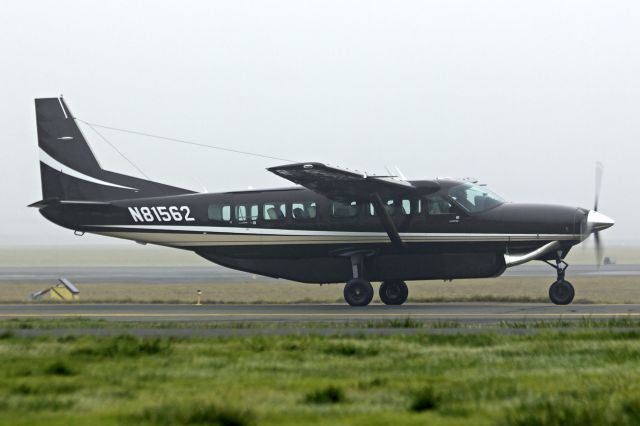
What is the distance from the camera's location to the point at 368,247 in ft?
104

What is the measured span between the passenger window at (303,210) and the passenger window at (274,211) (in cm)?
29

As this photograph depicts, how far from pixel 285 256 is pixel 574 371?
20.1 metres

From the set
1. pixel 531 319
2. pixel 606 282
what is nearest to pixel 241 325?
pixel 531 319

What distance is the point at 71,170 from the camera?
3438cm

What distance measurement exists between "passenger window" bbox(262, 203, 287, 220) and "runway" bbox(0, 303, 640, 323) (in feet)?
10.1

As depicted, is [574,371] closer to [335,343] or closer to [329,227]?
[335,343]

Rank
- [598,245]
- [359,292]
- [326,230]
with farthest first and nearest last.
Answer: [326,230], [598,245], [359,292]

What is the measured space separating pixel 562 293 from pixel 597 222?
2.38m

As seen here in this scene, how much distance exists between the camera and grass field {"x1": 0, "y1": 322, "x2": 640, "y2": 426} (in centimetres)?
968

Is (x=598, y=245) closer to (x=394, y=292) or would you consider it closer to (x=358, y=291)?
(x=394, y=292)

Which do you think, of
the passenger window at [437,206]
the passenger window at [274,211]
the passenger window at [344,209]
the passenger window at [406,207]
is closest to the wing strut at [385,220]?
the passenger window at [406,207]

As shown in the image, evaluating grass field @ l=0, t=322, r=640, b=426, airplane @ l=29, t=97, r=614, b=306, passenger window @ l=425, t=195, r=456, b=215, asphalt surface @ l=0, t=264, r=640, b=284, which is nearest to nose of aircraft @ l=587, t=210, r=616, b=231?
airplane @ l=29, t=97, r=614, b=306

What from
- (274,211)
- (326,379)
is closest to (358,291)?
(274,211)

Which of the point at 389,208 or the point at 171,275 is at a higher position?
the point at 389,208
